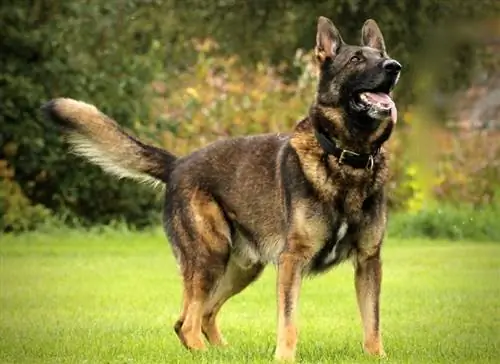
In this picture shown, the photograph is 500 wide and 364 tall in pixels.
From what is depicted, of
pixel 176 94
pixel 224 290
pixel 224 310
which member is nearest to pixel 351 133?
pixel 224 290

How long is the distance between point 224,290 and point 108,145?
1.28 m

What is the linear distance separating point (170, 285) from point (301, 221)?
602 centimetres

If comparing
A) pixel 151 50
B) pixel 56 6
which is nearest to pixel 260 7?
pixel 151 50

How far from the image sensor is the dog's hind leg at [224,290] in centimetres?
898

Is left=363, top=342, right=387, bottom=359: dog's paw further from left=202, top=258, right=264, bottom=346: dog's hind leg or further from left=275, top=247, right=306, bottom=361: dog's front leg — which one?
left=202, top=258, right=264, bottom=346: dog's hind leg

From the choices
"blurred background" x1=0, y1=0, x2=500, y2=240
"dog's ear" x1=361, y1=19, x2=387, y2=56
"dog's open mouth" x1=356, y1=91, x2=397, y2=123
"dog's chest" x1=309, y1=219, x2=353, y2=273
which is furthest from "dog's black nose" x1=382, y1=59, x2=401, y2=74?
"blurred background" x1=0, y1=0, x2=500, y2=240

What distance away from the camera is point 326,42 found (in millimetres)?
8070

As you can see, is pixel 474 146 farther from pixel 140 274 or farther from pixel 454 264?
pixel 140 274

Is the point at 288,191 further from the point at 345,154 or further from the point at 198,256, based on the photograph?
the point at 198,256

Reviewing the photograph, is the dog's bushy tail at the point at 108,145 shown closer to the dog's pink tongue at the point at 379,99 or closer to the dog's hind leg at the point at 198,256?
the dog's hind leg at the point at 198,256

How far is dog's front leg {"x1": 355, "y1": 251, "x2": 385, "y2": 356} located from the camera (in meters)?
8.07

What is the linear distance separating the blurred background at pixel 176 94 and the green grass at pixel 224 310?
1.40 m

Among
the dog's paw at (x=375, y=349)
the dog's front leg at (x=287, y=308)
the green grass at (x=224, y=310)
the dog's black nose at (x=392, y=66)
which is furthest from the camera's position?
the green grass at (x=224, y=310)

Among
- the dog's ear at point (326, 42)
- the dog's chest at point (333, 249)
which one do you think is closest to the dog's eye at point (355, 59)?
the dog's ear at point (326, 42)
